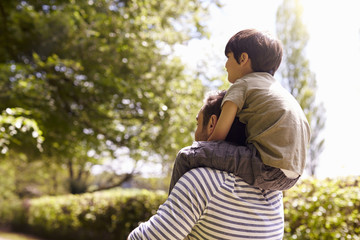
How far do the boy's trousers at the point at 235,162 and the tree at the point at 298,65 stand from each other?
17.2 m

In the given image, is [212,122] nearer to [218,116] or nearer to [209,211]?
[218,116]

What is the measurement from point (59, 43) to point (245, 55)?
498 cm

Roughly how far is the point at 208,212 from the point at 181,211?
81mm

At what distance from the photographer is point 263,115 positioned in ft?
3.52

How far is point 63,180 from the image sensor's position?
22.0 m

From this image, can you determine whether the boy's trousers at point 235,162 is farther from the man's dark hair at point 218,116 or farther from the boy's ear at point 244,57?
the boy's ear at point 244,57

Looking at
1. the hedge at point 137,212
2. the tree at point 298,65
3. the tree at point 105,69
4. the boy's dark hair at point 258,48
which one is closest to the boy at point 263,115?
the boy's dark hair at point 258,48

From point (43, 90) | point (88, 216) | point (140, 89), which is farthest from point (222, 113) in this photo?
point (88, 216)

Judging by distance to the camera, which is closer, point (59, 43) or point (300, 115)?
point (300, 115)

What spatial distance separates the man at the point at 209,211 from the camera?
3.17 feet

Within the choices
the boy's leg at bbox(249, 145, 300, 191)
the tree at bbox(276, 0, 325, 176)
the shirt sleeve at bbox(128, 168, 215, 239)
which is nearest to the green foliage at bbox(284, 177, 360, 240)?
the boy's leg at bbox(249, 145, 300, 191)

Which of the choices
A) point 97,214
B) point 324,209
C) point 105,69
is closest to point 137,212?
point 97,214

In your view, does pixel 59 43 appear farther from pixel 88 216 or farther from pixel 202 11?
pixel 88 216

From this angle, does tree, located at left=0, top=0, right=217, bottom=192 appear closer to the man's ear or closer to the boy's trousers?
the man's ear
